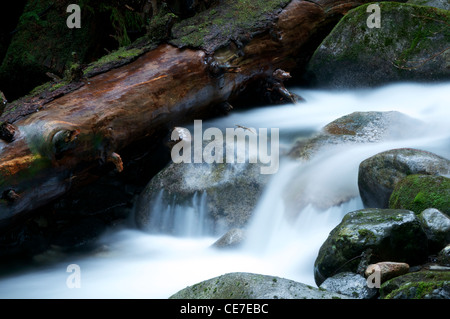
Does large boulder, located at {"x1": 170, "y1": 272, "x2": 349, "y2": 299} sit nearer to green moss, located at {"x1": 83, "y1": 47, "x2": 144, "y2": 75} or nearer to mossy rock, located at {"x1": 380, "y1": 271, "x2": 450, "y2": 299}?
mossy rock, located at {"x1": 380, "y1": 271, "x2": 450, "y2": 299}

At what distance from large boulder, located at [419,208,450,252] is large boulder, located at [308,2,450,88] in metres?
3.67

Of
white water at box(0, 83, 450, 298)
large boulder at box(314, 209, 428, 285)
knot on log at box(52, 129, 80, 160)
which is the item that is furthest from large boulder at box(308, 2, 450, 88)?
knot on log at box(52, 129, 80, 160)

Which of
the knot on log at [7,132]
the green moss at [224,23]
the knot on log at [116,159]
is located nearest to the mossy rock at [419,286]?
the knot on log at [116,159]

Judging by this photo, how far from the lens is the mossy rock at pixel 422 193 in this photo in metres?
3.92

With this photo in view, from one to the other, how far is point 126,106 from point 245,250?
6.93 ft

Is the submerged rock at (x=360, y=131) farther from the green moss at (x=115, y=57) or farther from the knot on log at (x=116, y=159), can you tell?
the green moss at (x=115, y=57)

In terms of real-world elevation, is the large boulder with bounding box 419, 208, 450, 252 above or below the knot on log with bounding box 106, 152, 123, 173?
below

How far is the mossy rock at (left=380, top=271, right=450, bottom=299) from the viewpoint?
260 centimetres

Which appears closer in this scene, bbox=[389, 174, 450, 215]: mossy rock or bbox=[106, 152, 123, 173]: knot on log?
bbox=[389, 174, 450, 215]: mossy rock

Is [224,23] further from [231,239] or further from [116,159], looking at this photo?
[231,239]

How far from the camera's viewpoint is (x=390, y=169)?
4.62 meters

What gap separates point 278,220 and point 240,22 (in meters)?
3.16

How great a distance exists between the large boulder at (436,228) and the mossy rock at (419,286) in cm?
65

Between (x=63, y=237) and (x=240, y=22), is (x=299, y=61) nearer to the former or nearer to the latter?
(x=240, y=22)
